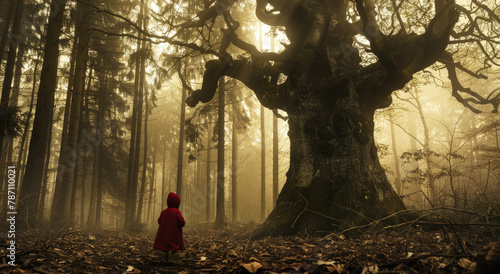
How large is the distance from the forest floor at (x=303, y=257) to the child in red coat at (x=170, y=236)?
199mm

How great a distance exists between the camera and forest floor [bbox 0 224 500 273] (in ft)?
8.23

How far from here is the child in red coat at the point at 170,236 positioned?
4.77 meters

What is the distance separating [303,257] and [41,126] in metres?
9.16

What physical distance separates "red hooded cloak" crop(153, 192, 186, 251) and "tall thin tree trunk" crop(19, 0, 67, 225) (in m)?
5.38

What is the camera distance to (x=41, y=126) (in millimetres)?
8688

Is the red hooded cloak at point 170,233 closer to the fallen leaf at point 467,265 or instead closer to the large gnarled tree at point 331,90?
the large gnarled tree at point 331,90

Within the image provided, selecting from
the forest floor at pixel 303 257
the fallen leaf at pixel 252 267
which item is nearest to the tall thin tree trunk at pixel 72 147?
the forest floor at pixel 303 257

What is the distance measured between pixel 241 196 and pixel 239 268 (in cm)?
3414

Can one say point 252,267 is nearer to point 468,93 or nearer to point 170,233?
point 170,233

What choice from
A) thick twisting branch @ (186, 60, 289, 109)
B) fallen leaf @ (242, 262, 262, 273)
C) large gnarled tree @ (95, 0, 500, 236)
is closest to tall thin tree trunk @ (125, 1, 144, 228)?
thick twisting branch @ (186, 60, 289, 109)

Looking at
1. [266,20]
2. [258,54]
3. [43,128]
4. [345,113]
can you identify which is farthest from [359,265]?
[43,128]

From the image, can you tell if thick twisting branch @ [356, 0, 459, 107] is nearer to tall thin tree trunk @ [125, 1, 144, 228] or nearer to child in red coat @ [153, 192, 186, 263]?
child in red coat @ [153, 192, 186, 263]

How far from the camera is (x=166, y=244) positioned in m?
4.78

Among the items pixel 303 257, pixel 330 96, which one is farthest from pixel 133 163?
pixel 303 257
